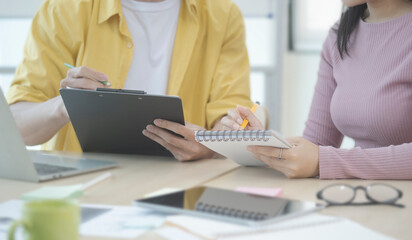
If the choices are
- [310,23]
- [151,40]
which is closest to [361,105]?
[151,40]

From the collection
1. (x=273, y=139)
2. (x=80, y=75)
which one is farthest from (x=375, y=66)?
(x=80, y=75)

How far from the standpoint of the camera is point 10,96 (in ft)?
5.61

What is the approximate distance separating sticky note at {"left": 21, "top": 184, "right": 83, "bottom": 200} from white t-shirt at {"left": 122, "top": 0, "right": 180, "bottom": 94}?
2.60ft

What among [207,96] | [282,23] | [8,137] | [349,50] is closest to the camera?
[8,137]

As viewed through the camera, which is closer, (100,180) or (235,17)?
(100,180)

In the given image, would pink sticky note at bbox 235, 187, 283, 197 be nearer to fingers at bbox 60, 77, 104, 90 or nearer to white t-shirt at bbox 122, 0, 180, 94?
fingers at bbox 60, 77, 104, 90

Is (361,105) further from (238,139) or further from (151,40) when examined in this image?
(151,40)

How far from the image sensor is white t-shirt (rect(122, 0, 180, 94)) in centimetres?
183

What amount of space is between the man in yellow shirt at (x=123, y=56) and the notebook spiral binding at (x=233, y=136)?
1.68 ft

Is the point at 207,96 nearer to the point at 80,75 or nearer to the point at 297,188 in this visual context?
the point at 80,75

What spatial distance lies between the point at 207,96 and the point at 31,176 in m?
0.81

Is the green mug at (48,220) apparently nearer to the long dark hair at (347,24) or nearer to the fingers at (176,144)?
the fingers at (176,144)

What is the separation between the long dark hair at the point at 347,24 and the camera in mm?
1676

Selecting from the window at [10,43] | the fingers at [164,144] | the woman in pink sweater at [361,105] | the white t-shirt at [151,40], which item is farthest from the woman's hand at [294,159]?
the window at [10,43]
